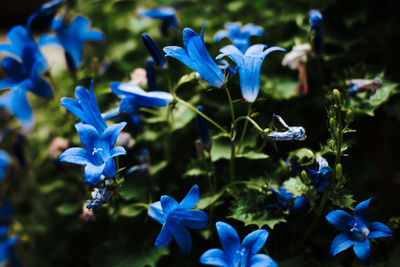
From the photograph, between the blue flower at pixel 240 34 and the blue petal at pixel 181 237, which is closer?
the blue petal at pixel 181 237

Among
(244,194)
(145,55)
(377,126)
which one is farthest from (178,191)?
(377,126)

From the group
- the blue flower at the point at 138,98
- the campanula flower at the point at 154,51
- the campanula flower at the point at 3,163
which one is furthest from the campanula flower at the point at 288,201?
the campanula flower at the point at 3,163

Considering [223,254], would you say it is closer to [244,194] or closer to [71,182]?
[244,194]

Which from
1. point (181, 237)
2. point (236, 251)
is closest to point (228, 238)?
point (236, 251)

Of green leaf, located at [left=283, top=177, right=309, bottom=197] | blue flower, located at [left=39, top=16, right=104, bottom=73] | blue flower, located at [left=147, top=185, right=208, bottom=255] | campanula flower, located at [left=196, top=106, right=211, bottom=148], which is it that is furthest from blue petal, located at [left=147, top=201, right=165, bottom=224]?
blue flower, located at [left=39, top=16, right=104, bottom=73]

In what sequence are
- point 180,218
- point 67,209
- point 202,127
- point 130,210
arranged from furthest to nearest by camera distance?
point 67,209, point 130,210, point 202,127, point 180,218

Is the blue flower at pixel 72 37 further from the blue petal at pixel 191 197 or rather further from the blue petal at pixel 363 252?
the blue petal at pixel 363 252

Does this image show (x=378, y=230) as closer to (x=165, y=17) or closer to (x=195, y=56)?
(x=195, y=56)

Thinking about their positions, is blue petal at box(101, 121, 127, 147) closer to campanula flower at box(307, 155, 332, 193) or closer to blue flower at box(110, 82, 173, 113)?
blue flower at box(110, 82, 173, 113)
